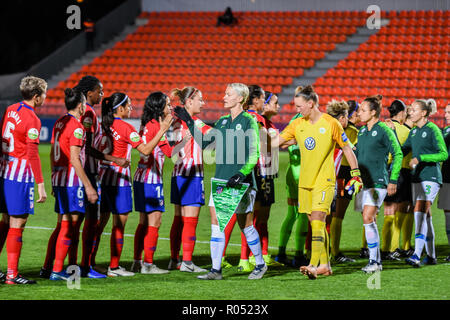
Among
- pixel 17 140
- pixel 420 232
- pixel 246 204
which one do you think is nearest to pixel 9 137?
pixel 17 140

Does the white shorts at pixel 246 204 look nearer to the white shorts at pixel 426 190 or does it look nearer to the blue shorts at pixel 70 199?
the blue shorts at pixel 70 199

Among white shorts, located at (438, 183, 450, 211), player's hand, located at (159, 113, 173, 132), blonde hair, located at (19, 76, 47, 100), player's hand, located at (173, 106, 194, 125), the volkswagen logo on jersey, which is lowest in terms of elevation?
white shorts, located at (438, 183, 450, 211)

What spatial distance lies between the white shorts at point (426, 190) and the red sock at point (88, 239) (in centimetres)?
360

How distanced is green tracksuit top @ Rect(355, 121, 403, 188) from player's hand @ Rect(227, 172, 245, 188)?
61.9 inches

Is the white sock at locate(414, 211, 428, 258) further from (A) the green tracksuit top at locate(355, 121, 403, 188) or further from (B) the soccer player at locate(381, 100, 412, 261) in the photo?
(A) the green tracksuit top at locate(355, 121, 403, 188)

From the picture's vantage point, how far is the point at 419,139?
24.8 feet

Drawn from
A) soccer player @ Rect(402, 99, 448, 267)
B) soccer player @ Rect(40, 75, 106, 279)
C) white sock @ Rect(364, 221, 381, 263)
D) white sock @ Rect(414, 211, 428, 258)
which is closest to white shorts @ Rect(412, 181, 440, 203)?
soccer player @ Rect(402, 99, 448, 267)

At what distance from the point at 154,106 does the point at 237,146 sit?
0.98 metres

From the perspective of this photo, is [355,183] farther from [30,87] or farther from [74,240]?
[30,87]

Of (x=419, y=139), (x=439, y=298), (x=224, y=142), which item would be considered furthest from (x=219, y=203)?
(x=419, y=139)

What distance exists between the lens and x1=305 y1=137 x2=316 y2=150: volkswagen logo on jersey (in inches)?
256

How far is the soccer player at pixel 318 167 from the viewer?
254 inches

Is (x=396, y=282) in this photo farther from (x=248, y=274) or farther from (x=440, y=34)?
(x=440, y=34)

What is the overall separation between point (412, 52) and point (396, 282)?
1712 centimetres
